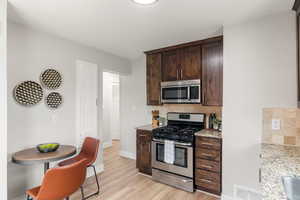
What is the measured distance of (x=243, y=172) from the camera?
2.10 metres

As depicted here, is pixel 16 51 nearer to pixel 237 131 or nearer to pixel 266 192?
pixel 266 192

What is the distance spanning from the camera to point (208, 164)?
95.1 inches

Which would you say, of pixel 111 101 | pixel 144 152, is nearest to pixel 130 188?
pixel 144 152

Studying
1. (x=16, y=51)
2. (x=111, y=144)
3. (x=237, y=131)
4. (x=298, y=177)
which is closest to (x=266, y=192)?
(x=298, y=177)

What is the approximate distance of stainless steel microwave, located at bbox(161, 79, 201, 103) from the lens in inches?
110

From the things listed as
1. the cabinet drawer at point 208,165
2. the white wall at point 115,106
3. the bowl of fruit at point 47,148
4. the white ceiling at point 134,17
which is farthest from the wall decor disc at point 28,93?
the white wall at point 115,106

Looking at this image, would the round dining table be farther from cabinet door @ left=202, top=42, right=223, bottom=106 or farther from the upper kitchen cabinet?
cabinet door @ left=202, top=42, right=223, bottom=106

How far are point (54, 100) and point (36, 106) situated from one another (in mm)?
256

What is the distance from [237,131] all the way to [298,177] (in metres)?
1.16

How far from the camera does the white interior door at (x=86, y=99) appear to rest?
291cm

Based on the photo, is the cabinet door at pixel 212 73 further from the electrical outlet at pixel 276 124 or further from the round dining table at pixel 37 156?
the round dining table at pixel 37 156

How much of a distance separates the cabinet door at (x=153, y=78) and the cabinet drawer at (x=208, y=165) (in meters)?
1.33

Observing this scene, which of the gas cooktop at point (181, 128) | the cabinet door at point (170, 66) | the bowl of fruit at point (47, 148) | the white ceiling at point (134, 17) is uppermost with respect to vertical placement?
the white ceiling at point (134, 17)

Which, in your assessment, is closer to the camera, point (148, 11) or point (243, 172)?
point (148, 11)
